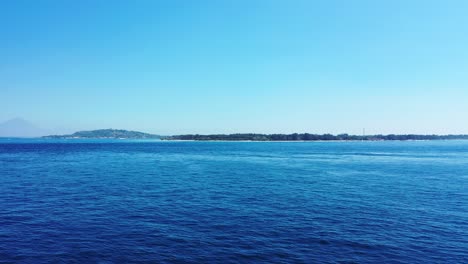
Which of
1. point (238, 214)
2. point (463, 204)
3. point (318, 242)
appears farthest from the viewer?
point (463, 204)

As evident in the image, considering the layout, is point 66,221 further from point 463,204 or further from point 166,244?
point 463,204

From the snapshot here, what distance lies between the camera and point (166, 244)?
68.5ft

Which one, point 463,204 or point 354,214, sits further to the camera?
point 463,204

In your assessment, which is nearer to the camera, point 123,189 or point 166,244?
point 166,244

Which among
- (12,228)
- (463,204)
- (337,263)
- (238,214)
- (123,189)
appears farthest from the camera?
(123,189)

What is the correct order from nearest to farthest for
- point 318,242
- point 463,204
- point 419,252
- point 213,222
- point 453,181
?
point 419,252, point 318,242, point 213,222, point 463,204, point 453,181

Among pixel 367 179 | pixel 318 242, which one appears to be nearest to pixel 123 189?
pixel 318 242

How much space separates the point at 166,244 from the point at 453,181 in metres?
50.7

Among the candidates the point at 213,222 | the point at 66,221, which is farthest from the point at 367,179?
the point at 66,221

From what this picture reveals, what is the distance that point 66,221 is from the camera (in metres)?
26.2

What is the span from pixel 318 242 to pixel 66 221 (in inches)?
838

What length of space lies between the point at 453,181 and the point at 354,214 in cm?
3268

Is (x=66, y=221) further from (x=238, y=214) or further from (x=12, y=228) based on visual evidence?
(x=238, y=214)

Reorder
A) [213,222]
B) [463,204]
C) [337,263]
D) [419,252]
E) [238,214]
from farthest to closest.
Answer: [463,204]
[238,214]
[213,222]
[419,252]
[337,263]
